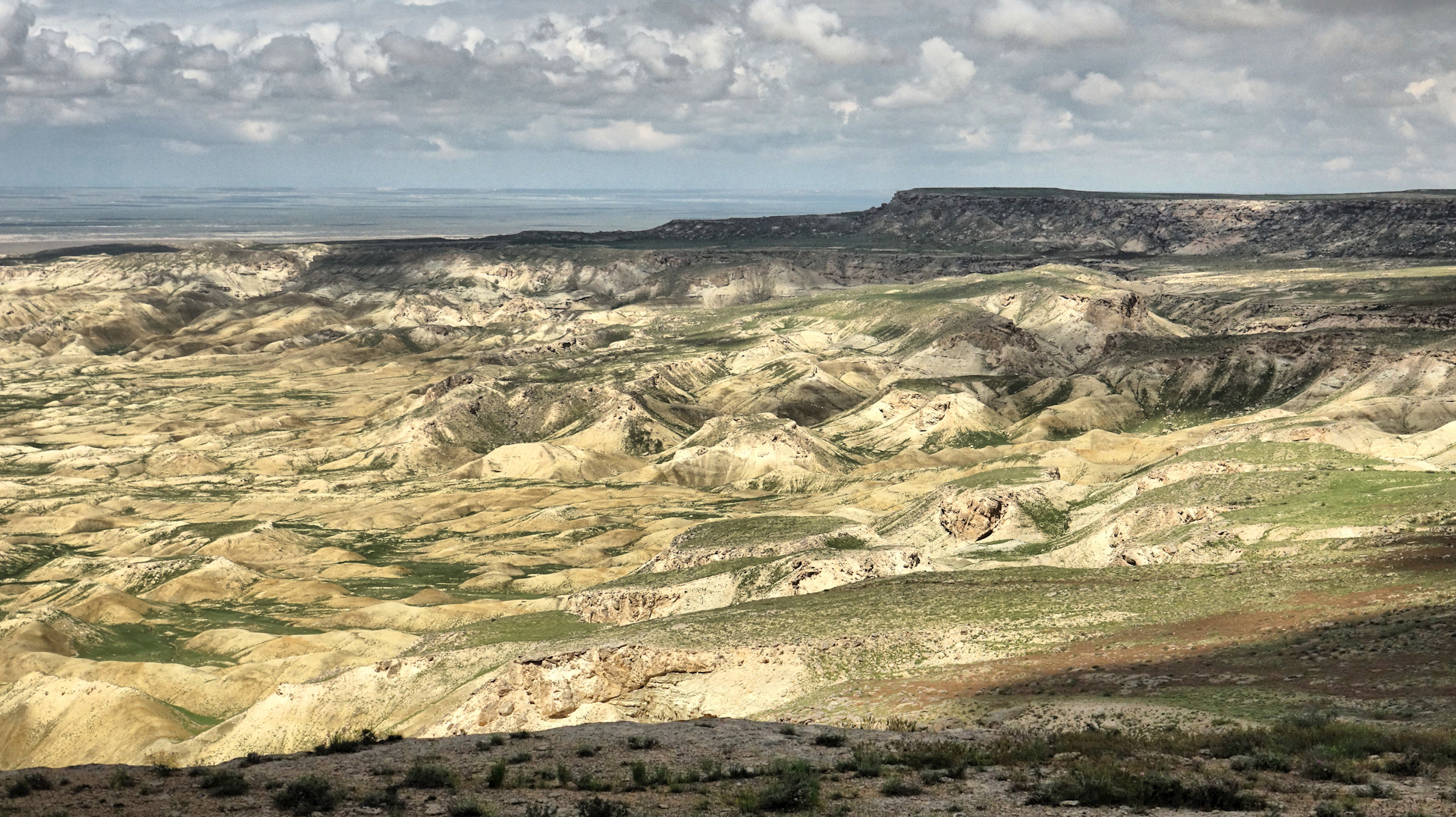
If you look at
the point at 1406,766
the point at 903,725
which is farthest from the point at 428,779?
the point at 1406,766

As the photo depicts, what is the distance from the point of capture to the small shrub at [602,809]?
2692cm

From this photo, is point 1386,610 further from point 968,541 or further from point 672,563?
point 672,563

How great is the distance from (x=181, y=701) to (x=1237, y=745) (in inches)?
3928

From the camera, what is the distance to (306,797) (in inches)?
1135

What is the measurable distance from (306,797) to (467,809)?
4.52 meters

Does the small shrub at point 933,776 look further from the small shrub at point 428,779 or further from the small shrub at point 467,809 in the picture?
the small shrub at point 428,779

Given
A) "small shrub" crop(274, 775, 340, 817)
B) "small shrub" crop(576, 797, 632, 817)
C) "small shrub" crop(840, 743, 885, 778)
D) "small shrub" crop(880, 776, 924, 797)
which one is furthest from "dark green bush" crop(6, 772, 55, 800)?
"small shrub" crop(880, 776, 924, 797)

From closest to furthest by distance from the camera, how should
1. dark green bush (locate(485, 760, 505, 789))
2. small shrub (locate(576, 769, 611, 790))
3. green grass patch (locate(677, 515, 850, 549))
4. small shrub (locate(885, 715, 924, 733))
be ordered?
small shrub (locate(576, 769, 611, 790)) → dark green bush (locate(485, 760, 505, 789)) → small shrub (locate(885, 715, 924, 733)) → green grass patch (locate(677, 515, 850, 549))

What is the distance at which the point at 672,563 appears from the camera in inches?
4176

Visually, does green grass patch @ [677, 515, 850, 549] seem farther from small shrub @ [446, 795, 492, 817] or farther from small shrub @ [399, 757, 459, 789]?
small shrub @ [446, 795, 492, 817]

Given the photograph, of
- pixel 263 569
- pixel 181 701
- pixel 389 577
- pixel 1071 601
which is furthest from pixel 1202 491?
pixel 263 569

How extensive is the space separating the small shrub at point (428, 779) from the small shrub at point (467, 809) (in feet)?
8.31

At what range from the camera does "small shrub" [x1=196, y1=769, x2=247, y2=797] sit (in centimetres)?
3009

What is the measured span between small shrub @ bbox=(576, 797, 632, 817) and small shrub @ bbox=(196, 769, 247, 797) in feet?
30.5
